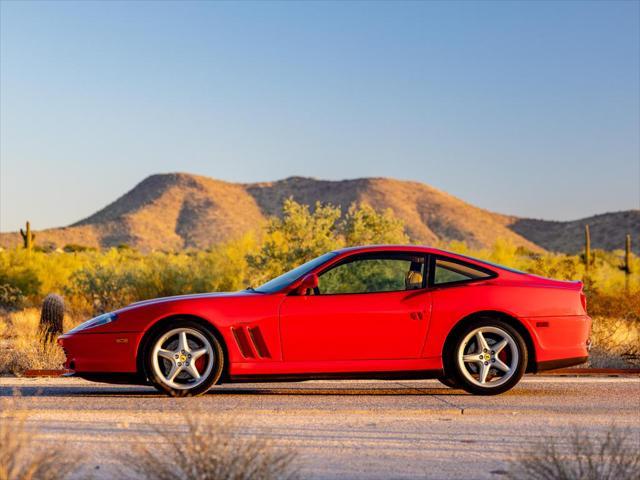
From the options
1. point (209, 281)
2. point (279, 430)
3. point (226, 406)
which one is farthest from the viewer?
point (209, 281)

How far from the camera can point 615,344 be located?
52.2 feet

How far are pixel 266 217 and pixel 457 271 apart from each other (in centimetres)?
9561

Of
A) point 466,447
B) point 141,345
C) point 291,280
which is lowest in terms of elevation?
point 466,447

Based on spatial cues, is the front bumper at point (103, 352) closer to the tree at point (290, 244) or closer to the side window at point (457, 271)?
the side window at point (457, 271)

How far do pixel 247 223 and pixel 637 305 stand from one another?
82.4 meters

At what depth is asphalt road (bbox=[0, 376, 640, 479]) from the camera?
6.70m

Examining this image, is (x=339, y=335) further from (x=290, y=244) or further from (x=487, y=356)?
(x=290, y=244)

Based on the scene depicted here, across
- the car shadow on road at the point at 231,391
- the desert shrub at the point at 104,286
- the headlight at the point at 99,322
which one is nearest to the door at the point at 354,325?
the car shadow on road at the point at 231,391

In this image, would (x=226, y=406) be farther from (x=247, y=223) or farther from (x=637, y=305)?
(x=247, y=223)

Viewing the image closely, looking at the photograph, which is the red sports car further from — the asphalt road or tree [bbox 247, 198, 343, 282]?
tree [bbox 247, 198, 343, 282]

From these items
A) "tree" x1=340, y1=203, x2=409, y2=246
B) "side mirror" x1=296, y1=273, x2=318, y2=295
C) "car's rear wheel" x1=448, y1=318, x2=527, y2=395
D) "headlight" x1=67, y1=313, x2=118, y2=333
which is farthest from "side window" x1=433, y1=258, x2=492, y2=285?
"tree" x1=340, y1=203, x2=409, y2=246

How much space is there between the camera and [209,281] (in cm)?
2877

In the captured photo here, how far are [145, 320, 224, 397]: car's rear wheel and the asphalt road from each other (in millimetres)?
171

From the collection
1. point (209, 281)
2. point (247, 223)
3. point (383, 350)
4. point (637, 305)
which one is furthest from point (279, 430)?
point (247, 223)
